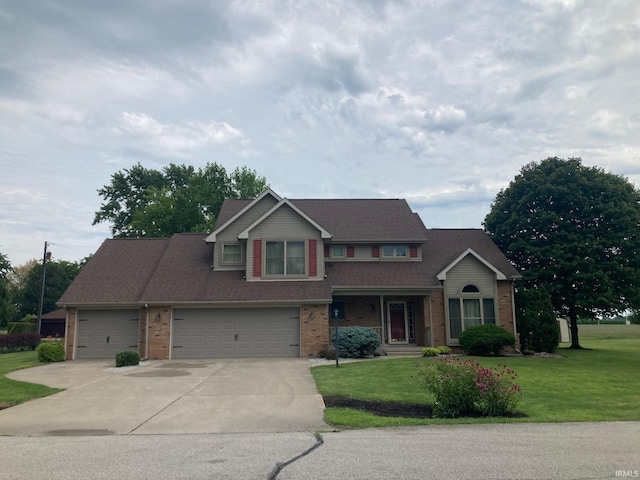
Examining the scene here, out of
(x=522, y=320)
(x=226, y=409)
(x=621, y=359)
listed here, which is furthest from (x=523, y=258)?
(x=226, y=409)

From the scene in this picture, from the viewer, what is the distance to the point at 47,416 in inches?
408

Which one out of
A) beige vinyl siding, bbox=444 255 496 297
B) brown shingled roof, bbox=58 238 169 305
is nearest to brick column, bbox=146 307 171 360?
brown shingled roof, bbox=58 238 169 305

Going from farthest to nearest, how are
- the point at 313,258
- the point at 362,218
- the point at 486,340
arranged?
the point at 362,218
the point at 313,258
the point at 486,340

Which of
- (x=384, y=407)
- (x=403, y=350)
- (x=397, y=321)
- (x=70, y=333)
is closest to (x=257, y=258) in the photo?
(x=397, y=321)

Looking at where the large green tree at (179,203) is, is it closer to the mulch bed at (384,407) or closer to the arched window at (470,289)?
the arched window at (470,289)

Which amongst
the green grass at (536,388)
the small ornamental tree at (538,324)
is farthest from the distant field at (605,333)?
the green grass at (536,388)

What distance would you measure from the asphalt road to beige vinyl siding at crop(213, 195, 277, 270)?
1581cm

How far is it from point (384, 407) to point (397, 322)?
1421cm

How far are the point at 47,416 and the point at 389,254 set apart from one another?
18.6m

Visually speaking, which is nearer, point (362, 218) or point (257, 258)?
point (257, 258)

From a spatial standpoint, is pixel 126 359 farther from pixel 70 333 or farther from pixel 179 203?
pixel 179 203

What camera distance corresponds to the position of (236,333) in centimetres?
2191

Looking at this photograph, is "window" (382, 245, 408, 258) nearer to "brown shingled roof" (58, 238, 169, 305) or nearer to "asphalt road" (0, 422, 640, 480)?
"brown shingled roof" (58, 238, 169, 305)

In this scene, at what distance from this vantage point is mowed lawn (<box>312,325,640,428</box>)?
9.61 metres
